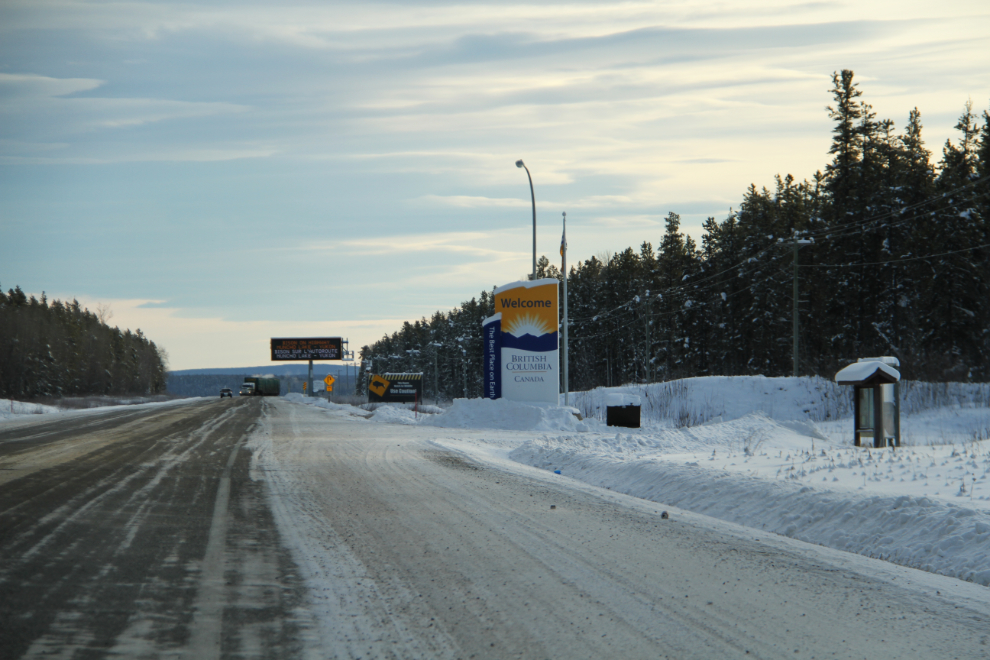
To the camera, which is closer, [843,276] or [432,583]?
[432,583]

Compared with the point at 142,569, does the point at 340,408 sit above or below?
below

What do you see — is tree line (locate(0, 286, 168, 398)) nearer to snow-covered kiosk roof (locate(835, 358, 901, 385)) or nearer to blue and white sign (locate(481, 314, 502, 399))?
blue and white sign (locate(481, 314, 502, 399))

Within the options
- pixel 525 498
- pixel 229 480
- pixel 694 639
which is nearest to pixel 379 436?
pixel 229 480

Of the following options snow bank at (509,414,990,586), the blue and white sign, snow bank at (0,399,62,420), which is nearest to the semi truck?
snow bank at (0,399,62,420)

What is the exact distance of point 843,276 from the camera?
190ft

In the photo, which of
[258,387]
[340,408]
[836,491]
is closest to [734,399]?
[836,491]

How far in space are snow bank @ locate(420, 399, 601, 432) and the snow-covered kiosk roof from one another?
382 inches

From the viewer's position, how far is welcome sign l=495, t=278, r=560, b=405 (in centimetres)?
2953

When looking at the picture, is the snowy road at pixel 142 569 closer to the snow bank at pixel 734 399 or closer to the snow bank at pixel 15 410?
the snow bank at pixel 734 399

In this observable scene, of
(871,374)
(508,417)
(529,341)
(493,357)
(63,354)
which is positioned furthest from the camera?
(63,354)

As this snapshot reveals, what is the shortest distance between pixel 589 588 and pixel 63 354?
477 ft

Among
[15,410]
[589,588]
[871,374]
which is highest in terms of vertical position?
[871,374]

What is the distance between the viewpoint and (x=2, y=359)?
108 m

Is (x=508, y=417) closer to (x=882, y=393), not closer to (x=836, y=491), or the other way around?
(x=882, y=393)
